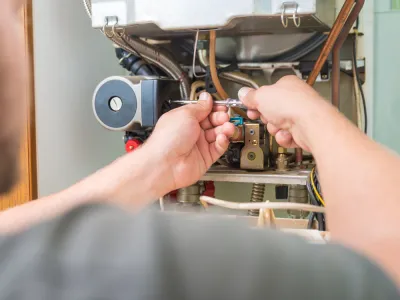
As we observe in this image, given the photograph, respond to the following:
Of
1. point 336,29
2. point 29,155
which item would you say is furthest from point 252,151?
point 29,155

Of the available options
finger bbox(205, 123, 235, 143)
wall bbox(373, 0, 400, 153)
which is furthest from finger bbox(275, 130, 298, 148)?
wall bbox(373, 0, 400, 153)

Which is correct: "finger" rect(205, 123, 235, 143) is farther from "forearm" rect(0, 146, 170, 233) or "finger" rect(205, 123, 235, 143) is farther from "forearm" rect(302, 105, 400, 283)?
"forearm" rect(302, 105, 400, 283)

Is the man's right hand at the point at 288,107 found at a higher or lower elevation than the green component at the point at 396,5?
lower

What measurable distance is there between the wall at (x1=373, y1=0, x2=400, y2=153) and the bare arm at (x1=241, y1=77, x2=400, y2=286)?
0.62 meters

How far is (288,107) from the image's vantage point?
2.80ft

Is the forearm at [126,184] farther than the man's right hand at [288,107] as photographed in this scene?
No

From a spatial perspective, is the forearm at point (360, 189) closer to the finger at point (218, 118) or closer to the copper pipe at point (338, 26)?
the finger at point (218, 118)

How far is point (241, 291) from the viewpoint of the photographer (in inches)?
9.6

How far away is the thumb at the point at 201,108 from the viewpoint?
1010 millimetres

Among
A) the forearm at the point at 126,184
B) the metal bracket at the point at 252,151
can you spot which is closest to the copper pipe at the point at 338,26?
the metal bracket at the point at 252,151

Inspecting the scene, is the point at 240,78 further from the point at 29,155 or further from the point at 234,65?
the point at 29,155

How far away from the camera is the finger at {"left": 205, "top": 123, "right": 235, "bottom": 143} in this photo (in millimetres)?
1020

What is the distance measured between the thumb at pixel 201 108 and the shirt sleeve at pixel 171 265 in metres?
0.74

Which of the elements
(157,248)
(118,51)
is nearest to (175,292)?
(157,248)
